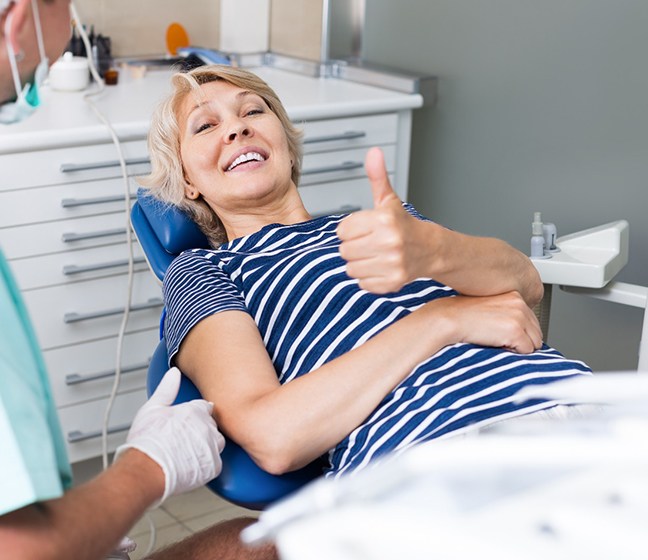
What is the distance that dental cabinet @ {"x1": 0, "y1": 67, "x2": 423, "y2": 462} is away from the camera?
226cm

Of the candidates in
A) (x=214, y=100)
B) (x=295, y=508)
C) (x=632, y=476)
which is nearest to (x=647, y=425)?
(x=632, y=476)

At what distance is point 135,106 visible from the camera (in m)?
2.52

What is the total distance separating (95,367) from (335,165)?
0.81m

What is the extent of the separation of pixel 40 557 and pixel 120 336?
1.50 metres

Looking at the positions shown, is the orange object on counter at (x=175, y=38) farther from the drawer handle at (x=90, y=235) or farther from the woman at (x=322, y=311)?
the woman at (x=322, y=311)

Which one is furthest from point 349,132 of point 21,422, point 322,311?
point 21,422

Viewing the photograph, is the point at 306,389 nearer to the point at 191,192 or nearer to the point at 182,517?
the point at 191,192

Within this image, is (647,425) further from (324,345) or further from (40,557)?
(324,345)

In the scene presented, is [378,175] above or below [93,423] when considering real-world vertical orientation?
above

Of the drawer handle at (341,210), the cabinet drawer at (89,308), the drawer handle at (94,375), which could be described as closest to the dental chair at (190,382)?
the cabinet drawer at (89,308)

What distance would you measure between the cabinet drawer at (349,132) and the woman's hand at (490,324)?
119 cm

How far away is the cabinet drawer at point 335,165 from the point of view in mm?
2645

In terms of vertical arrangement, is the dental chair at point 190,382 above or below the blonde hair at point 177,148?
below

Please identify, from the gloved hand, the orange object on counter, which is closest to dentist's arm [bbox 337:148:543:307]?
the gloved hand
